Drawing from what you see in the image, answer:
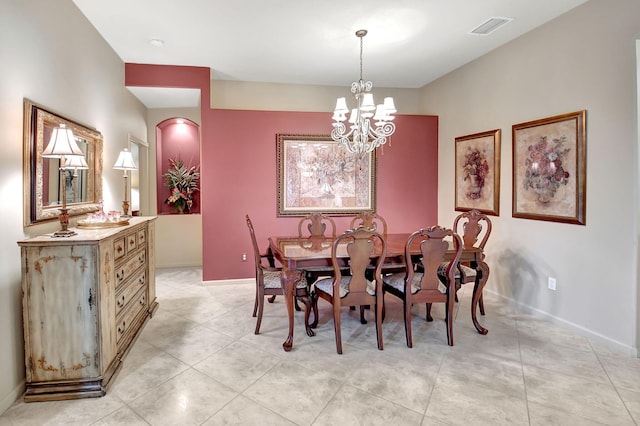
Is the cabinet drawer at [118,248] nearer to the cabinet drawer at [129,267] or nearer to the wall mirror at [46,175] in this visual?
the cabinet drawer at [129,267]

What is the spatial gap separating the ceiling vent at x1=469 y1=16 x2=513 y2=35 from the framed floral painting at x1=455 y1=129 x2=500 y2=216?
1085 mm

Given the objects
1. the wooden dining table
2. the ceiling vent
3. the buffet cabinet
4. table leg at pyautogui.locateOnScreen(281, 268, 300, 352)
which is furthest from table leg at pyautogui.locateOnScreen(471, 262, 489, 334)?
the buffet cabinet

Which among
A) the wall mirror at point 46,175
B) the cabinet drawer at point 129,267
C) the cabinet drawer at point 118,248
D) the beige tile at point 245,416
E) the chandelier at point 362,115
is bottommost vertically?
the beige tile at point 245,416

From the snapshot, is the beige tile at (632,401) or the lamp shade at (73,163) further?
the lamp shade at (73,163)

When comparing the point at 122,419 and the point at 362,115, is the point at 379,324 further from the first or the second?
the point at 362,115

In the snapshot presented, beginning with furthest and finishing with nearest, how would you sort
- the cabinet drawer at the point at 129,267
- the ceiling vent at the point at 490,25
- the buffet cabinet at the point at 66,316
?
the ceiling vent at the point at 490,25
the cabinet drawer at the point at 129,267
the buffet cabinet at the point at 66,316

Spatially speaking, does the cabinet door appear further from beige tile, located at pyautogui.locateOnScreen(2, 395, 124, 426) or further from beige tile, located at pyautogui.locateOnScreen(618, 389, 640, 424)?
beige tile, located at pyautogui.locateOnScreen(618, 389, 640, 424)

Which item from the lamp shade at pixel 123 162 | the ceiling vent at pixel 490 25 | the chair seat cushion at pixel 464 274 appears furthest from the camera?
the lamp shade at pixel 123 162

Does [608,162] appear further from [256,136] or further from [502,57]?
[256,136]

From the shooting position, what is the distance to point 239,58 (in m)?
4.48

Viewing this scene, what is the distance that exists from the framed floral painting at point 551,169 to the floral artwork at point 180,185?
480cm

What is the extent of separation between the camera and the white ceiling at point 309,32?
126 inches

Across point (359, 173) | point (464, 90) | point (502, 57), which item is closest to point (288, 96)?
point (359, 173)

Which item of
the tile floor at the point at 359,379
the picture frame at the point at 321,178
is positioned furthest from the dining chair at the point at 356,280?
the picture frame at the point at 321,178
